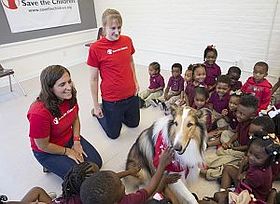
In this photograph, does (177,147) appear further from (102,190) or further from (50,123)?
(50,123)

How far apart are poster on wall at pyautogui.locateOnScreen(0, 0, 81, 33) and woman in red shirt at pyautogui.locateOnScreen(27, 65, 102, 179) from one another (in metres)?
3.32

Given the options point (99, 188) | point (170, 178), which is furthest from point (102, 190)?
point (170, 178)

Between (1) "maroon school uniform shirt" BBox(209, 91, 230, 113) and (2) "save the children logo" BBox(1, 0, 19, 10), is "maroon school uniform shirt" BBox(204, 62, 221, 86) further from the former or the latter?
(2) "save the children logo" BBox(1, 0, 19, 10)

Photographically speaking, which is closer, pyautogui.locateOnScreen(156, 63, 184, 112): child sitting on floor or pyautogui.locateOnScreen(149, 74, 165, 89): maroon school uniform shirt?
pyautogui.locateOnScreen(156, 63, 184, 112): child sitting on floor

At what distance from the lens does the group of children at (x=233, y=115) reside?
1.62 m

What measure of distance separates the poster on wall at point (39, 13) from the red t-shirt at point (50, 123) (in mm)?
3321

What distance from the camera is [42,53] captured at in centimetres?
514

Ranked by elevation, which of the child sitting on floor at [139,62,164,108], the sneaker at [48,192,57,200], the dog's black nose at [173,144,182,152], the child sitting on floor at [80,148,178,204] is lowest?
the sneaker at [48,192,57,200]

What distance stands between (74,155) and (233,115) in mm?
1679

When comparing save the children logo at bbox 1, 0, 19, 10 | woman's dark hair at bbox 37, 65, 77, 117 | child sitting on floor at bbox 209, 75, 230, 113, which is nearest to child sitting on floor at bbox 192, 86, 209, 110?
child sitting on floor at bbox 209, 75, 230, 113

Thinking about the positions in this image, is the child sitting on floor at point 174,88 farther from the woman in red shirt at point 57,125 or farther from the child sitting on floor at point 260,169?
the child sitting on floor at point 260,169

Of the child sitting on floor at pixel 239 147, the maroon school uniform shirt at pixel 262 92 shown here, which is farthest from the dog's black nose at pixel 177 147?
the maroon school uniform shirt at pixel 262 92

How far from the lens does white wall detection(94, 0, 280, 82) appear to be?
12.3 feet

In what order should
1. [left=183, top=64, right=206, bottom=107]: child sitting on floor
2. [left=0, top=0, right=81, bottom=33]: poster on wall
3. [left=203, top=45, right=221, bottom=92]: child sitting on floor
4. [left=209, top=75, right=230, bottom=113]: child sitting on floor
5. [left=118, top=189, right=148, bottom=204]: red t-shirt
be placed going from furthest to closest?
[left=0, top=0, right=81, bottom=33]: poster on wall, [left=203, top=45, right=221, bottom=92]: child sitting on floor, [left=183, top=64, right=206, bottom=107]: child sitting on floor, [left=209, top=75, right=230, bottom=113]: child sitting on floor, [left=118, top=189, right=148, bottom=204]: red t-shirt
